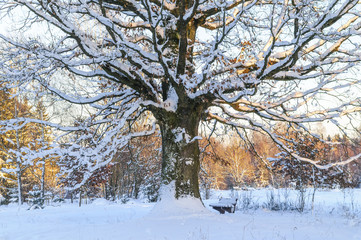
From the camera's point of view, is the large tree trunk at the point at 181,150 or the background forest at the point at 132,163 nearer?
the large tree trunk at the point at 181,150

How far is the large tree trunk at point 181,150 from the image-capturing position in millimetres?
6062

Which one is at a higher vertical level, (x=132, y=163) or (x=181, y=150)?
(x=181, y=150)

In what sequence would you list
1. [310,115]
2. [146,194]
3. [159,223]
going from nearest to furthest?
1. [159,223]
2. [310,115]
3. [146,194]

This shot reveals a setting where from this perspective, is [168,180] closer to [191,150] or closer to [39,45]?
[191,150]

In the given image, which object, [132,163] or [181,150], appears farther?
[132,163]

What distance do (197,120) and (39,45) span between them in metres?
4.13

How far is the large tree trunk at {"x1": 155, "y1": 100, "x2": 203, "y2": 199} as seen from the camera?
606 cm

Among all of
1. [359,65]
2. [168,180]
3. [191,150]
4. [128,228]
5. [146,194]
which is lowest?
[146,194]

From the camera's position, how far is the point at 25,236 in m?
4.29

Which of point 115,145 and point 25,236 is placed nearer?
point 25,236

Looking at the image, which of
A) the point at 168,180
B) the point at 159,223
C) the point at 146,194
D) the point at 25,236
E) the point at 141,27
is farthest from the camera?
the point at 146,194

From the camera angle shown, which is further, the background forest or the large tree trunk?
the background forest

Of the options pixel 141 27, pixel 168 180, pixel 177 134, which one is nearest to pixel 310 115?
pixel 177 134

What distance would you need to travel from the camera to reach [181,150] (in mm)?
6223
